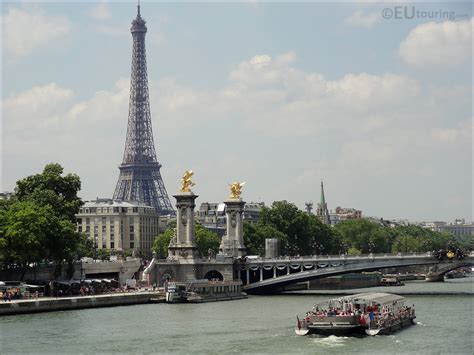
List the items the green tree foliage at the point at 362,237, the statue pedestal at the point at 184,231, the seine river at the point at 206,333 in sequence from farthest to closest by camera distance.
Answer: the green tree foliage at the point at 362,237, the statue pedestal at the point at 184,231, the seine river at the point at 206,333

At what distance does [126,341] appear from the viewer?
50531mm

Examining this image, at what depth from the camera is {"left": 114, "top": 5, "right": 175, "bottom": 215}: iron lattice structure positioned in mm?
161625

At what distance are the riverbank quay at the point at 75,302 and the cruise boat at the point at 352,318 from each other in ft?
53.7

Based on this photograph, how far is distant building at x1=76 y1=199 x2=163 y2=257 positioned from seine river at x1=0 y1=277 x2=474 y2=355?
70221 mm

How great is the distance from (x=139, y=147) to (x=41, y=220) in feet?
293

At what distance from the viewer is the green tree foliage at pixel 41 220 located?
236 ft

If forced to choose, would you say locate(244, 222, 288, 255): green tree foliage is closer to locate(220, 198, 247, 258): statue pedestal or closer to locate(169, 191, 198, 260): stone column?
locate(220, 198, 247, 258): statue pedestal

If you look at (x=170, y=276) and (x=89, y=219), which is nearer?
(x=170, y=276)

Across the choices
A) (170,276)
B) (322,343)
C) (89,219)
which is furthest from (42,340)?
(89,219)

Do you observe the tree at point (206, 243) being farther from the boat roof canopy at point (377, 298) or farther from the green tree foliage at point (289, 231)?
the boat roof canopy at point (377, 298)

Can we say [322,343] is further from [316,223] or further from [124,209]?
[124,209]

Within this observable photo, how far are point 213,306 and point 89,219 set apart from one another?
6878 centimetres

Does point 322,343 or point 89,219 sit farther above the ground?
point 89,219

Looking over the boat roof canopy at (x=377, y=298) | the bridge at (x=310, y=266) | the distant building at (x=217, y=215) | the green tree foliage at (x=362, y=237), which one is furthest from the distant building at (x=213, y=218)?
the boat roof canopy at (x=377, y=298)
